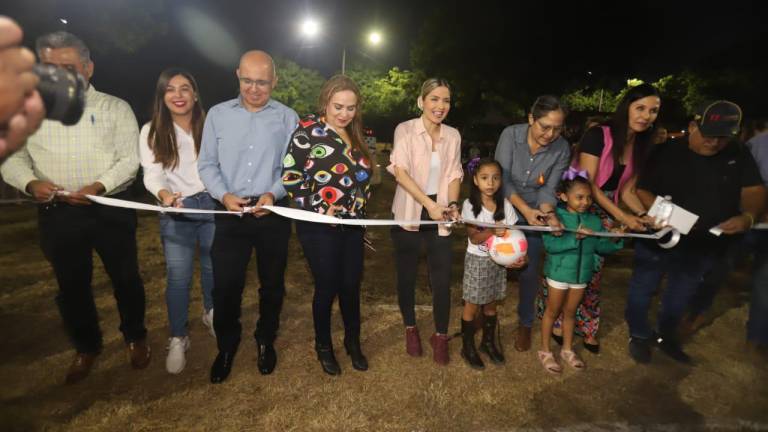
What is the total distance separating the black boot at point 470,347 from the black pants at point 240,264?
64.1 inches

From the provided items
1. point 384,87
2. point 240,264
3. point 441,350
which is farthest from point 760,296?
point 384,87

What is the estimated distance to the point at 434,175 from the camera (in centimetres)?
354

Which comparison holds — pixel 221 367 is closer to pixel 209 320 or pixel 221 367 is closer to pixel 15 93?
pixel 209 320

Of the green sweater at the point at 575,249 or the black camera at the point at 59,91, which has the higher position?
the black camera at the point at 59,91

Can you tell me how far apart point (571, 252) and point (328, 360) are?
2222 millimetres

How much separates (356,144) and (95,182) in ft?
6.34

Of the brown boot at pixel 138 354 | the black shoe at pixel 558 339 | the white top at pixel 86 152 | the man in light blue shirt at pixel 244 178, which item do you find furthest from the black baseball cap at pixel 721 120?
the brown boot at pixel 138 354

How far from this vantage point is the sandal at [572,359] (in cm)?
370

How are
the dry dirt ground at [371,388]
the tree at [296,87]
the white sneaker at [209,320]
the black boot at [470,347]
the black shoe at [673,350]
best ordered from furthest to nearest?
1. the tree at [296,87]
2. the white sneaker at [209,320]
3. the black shoe at [673,350]
4. the black boot at [470,347]
5. the dry dirt ground at [371,388]

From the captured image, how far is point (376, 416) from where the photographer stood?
296cm

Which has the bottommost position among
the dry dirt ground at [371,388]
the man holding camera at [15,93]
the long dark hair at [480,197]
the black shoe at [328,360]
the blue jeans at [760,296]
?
the dry dirt ground at [371,388]

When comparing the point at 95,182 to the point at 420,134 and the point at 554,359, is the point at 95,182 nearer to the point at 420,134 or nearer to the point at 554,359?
the point at 420,134

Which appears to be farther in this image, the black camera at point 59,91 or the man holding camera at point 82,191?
the man holding camera at point 82,191

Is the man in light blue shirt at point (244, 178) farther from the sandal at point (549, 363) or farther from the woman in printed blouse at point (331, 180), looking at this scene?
the sandal at point (549, 363)
